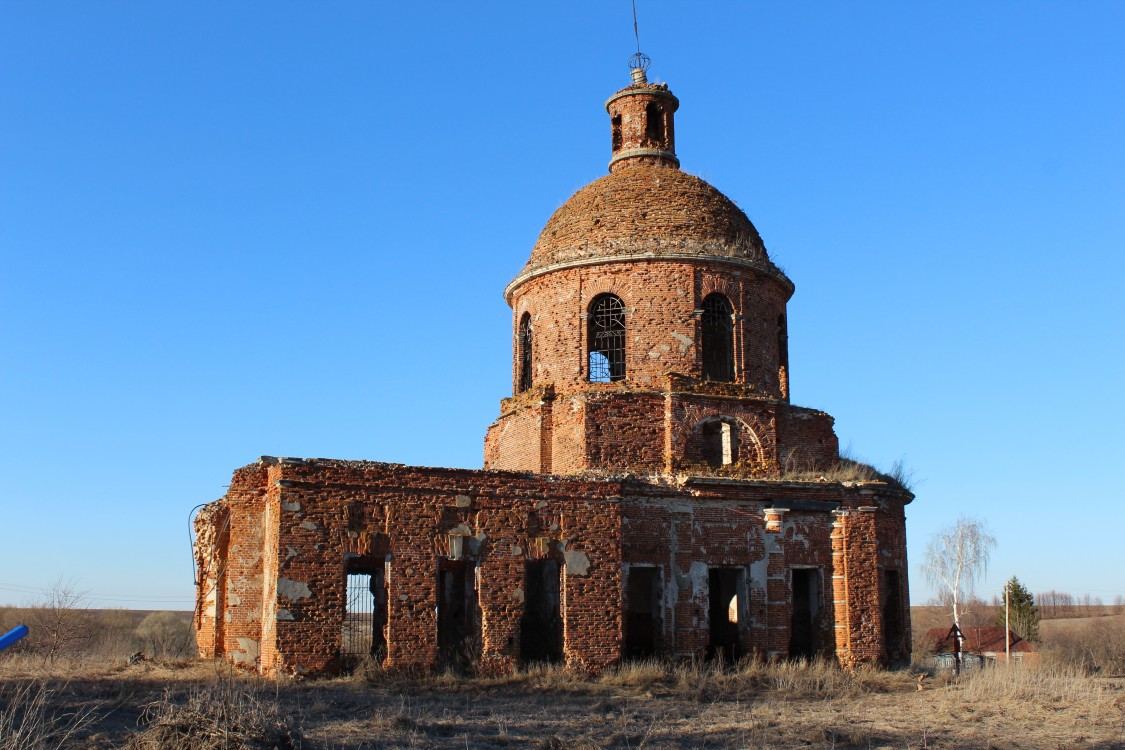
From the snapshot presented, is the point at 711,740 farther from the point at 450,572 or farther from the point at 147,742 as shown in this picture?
the point at 450,572

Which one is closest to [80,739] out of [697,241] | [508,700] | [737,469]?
[508,700]

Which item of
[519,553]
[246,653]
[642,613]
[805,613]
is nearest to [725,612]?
[805,613]

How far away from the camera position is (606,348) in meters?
19.8

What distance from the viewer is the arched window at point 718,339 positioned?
1989cm

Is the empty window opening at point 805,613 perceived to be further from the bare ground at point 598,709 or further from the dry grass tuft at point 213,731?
the dry grass tuft at point 213,731

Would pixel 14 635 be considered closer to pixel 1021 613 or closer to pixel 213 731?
pixel 213 731

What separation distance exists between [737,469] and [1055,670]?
6937 millimetres

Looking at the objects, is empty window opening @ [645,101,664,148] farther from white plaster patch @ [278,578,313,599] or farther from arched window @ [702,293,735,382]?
white plaster patch @ [278,578,313,599]

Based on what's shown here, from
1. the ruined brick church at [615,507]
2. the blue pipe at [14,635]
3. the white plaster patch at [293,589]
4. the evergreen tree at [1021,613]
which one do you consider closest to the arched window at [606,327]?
the ruined brick church at [615,507]

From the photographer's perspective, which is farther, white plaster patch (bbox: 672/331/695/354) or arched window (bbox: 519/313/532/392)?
arched window (bbox: 519/313/532/392)

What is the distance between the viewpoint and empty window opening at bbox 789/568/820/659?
18.1 metres

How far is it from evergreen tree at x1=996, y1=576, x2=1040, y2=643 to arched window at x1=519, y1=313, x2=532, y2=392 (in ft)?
89.8

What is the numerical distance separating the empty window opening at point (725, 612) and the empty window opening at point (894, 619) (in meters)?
2.69

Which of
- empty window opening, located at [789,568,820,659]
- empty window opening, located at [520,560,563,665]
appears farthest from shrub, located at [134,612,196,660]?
empty window opening, located at [789,568,820,659]
